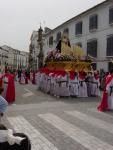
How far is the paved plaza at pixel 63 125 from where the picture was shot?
8144 millimetres

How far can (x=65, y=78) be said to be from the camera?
1886cm

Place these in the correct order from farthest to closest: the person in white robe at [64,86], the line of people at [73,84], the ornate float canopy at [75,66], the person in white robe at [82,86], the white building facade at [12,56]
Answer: the white building facade at [12,56]
the ornate float canopy at [75,66]
the person in white robe at [82,86]
the line of people at [73,84]
the person in white robe at [64,86]

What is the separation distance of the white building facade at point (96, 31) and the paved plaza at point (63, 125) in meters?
→ 19.3

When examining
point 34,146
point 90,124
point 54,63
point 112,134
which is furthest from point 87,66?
point 34,146

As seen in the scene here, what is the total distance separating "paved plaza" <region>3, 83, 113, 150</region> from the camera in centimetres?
814

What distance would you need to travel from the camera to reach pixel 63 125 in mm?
10359

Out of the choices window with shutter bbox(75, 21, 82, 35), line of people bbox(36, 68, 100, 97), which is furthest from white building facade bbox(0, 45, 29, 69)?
line of people bbox(36, 68, 100, 97)

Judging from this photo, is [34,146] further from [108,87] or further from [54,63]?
[54,63]

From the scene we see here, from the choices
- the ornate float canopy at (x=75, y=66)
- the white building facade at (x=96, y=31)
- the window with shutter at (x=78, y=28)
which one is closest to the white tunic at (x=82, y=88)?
the ornate float canopy at (x=75, y=66)

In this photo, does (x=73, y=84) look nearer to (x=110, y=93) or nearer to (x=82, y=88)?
(x=82, y=88)

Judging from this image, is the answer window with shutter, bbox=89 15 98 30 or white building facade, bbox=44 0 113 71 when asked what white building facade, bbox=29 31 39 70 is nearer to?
white building facade, bbox=44 0 113 71

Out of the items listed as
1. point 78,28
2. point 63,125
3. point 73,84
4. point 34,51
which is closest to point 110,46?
point 78,28

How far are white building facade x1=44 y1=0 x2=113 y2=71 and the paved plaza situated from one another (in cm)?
1928

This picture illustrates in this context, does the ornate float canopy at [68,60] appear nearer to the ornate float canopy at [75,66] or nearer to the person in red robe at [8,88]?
the ornate float canopy at [75,66]
